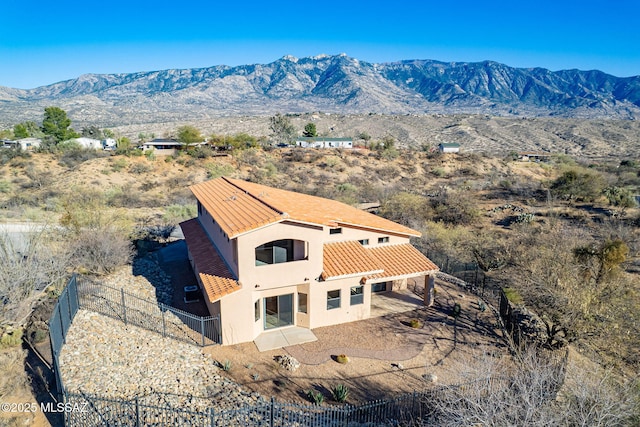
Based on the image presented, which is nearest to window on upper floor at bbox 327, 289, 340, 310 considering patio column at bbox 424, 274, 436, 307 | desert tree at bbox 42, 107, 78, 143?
patio column at bbox 424, 274, 436, 307

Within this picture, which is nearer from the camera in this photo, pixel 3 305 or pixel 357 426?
pixel 357 426

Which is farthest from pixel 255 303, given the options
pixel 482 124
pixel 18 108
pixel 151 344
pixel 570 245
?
pixel 18 108

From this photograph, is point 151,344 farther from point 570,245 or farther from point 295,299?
point 570,245

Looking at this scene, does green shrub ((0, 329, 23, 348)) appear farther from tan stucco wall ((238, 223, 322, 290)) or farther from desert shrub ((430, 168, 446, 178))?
desert shrub ((430, 168, 446, 178))

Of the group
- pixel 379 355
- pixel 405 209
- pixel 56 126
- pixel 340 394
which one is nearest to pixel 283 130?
pixel 56 126

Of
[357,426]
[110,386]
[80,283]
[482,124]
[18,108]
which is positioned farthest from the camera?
[18,108]

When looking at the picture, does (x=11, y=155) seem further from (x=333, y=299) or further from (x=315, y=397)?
(x=315, y=397)
